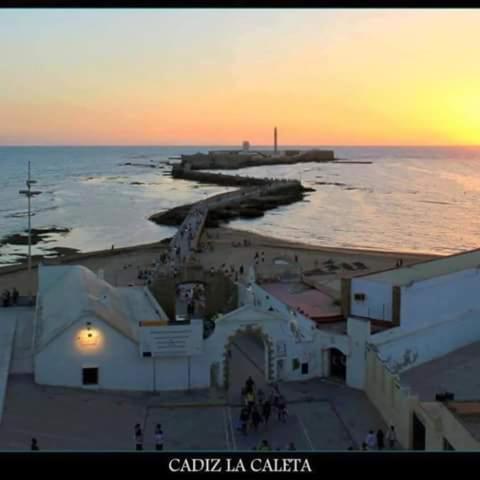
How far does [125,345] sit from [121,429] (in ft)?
8.32

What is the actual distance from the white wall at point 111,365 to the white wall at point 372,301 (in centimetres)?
421

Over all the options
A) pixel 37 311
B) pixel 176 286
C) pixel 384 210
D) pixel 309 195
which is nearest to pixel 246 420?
pixel 37 311

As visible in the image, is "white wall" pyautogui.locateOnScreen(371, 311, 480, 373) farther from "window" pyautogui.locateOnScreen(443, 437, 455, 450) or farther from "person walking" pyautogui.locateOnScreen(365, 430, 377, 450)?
"window" pyautogui.locateOnScreen(443, 437, 455, 450)

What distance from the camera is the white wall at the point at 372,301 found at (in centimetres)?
1628

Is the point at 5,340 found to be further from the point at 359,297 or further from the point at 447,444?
the point at 447,444

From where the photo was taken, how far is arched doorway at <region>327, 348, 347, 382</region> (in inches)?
589

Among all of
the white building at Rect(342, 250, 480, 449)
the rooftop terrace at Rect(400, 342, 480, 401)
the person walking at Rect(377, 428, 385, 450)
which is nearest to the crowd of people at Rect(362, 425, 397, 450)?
the person walking at Rect(377, 428, 385, 450)

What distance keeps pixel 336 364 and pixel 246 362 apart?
1932mm

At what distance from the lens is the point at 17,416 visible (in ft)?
39.3

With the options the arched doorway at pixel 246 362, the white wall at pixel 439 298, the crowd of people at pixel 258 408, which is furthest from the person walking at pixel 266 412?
the white wall at pixel 439 298

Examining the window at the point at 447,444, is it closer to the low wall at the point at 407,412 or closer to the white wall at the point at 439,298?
the low wall at the point at 407,412

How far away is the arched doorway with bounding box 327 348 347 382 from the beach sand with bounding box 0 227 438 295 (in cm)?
1260

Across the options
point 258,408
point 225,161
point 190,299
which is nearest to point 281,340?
point 258,408
